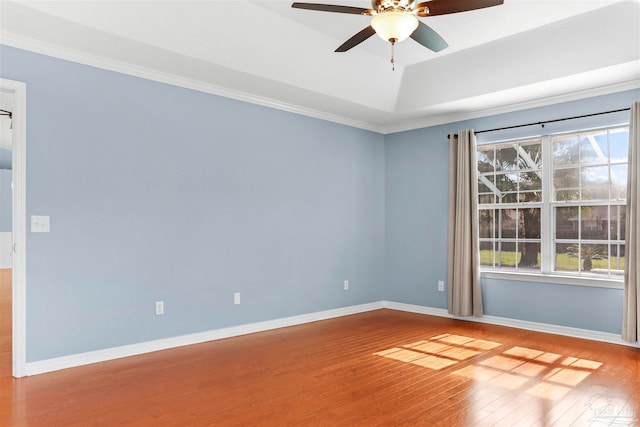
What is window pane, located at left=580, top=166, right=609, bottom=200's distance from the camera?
182 inches

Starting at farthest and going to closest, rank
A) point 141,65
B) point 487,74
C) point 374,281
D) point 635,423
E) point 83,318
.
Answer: point 374,281 < point 487,74 < point 141,65 < point 83,318 < point 635,423

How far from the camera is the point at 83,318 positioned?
3.70 m

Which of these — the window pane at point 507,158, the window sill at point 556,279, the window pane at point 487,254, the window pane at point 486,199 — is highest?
the window pane at point 507,158

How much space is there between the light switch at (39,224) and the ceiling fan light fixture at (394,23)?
2.92m

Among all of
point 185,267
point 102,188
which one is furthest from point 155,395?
point 102,188

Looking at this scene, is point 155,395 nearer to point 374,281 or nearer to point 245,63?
point 245,63

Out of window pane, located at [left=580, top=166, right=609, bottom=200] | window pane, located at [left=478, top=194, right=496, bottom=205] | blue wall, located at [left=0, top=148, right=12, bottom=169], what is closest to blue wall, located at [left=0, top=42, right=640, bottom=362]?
window pane, located at [left=478, top=194, right=496, bottom=205]

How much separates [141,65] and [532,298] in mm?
4779

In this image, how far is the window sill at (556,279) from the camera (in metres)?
4.45

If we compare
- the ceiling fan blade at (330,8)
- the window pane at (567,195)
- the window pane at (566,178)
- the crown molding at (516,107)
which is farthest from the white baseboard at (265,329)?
the ceiling fan blade at (330,8)

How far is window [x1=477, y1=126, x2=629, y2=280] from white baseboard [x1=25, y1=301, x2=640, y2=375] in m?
0.61

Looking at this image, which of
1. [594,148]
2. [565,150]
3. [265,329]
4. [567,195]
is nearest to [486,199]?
[567,195]

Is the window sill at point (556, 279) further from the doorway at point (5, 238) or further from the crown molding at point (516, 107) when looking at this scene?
the doorway at point (5, 238)

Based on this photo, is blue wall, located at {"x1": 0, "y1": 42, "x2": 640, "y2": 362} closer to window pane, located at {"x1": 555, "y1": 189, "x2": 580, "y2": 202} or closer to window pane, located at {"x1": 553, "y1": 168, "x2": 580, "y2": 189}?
window pane, located at {"x1": 553, "y1": 168, "x2": 580, "y2": 189}
